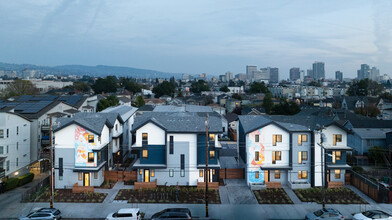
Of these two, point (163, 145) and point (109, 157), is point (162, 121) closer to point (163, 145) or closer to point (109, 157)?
point (163, 145)

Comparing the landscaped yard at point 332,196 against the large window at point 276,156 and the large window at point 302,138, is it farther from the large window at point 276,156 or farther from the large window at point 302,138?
the large window at point 302,138

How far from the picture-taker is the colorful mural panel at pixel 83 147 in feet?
93.9

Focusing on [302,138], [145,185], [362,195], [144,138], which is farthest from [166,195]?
[362,195]

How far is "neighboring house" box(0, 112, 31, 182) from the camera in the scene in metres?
31.6

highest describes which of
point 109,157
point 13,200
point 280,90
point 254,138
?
point 280,90

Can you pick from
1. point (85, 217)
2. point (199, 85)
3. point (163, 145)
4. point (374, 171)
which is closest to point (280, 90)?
point (199, 85)

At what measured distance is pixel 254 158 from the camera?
29484 millimetres

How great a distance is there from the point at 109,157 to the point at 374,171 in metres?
29.1

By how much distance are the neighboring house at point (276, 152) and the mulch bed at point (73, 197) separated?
559 inches

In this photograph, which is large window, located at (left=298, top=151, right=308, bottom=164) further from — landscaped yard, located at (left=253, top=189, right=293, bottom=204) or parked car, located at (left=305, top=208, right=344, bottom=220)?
parked car, located at (left=305, top=208, right=344, bottom=220)

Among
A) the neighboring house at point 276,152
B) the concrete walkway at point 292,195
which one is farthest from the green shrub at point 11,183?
the concrete walkway at point 292,195

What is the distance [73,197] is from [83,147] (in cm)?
476

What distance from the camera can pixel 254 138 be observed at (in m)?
29.6

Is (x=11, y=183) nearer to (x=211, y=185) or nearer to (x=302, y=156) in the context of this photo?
(x=211, y=185)
